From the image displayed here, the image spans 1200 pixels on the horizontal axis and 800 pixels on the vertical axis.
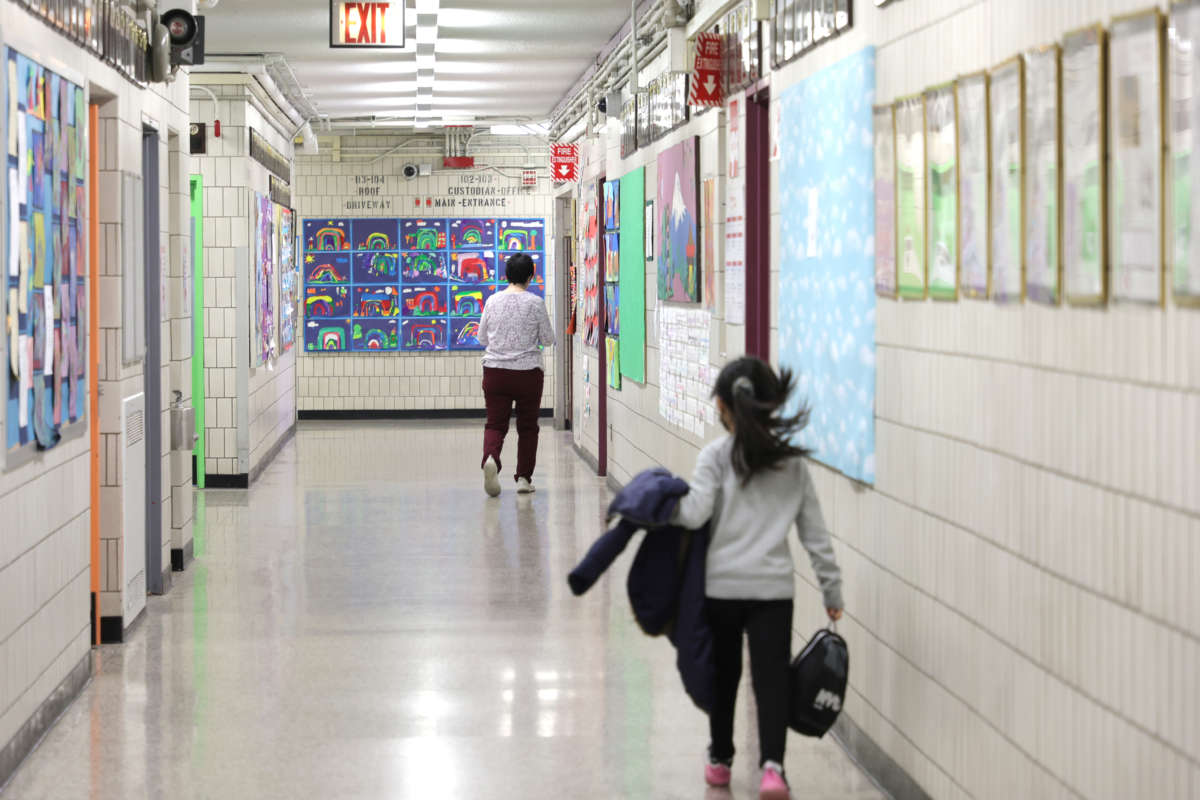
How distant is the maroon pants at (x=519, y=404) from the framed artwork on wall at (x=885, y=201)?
6.40 m

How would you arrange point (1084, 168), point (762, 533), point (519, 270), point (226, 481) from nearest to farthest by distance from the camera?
point (1084, 168), point (762, 533), point (519, 270), point (226, 481)

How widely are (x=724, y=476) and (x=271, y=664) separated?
2524 mm

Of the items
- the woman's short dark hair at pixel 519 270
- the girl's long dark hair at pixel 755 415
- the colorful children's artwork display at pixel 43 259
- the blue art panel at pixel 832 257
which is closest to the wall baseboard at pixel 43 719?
the colorful children's artwork display at pixel 43 259

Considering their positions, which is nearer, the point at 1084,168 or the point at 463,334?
the point at 1084,168

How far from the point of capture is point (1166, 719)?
2.62 m

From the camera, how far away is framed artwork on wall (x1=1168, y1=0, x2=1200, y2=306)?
8.06 ft

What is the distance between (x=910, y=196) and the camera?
4117 millimetres

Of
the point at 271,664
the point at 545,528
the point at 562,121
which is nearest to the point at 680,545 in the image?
the point at 271,664

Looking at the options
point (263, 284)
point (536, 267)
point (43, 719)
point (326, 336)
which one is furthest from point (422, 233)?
point (43, 719)

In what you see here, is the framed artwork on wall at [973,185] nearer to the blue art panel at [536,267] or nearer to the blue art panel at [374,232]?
the blue art panel at [536,267]

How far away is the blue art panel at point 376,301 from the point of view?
58.4 ft

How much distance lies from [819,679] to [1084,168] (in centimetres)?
172

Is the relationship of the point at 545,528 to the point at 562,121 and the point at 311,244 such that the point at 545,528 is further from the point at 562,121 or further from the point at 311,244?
the point at 311,244

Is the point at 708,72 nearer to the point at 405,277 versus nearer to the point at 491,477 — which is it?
the point at 491,477
